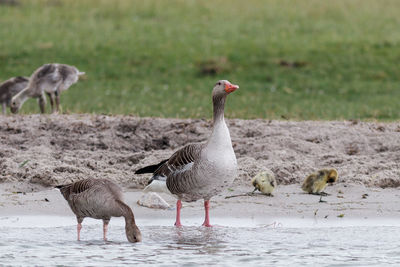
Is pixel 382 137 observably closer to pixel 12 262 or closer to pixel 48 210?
pixel 48 210

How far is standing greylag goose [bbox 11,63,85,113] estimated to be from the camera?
16.7 metres

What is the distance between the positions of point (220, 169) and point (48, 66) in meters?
9.14

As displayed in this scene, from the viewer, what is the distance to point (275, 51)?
27.3 m

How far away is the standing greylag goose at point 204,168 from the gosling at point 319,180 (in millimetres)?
1555

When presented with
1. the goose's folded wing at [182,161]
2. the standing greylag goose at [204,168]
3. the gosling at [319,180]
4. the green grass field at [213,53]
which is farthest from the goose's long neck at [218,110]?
the green grass field at [213,53]

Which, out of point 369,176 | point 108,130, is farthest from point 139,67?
point 369,176

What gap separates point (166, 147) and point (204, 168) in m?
4.04

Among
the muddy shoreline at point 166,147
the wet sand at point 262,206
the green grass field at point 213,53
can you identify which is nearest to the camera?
the wet sand at point 262,206

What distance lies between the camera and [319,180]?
9961 millimetres

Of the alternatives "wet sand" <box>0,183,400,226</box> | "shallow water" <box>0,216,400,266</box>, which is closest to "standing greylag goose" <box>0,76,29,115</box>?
"wet sand" <box>0,183,400,226</box>


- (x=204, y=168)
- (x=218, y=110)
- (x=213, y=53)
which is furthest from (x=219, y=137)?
(x=213, y=53)

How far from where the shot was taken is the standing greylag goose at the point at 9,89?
17.5 m

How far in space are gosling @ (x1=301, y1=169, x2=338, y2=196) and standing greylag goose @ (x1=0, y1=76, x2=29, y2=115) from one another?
9.01m

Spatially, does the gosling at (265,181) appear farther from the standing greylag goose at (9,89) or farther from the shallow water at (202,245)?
the standing greylag goose at (9,89)
